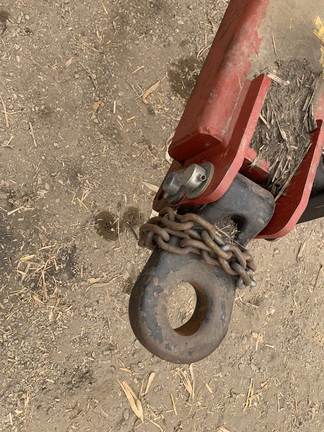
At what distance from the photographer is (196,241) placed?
1403 millimetres

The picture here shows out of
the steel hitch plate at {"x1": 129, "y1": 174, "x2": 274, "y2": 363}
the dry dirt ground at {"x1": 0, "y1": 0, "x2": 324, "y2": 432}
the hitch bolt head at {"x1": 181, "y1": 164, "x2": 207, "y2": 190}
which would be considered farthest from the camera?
the dry dirt ground at {"x1": 0, "y1": 0, "x2": 324, "y2": 432}

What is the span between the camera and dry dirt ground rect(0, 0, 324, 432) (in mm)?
2586

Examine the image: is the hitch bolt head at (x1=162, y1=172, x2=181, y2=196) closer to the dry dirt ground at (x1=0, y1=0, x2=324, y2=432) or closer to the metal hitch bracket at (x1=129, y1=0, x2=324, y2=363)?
the metal hitch bracket at (x1=129, y1=0, x2=324, y2=363)

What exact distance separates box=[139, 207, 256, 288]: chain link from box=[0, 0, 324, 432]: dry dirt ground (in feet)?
4.34

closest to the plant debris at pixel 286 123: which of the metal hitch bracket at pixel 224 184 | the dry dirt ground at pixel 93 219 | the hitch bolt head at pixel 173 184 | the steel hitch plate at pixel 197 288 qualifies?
the metal hitch bracket at pixel 224 184

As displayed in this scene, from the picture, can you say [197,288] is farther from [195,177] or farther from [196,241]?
[195,177]

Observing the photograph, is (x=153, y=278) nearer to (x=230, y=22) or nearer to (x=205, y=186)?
(x=205, y=186)

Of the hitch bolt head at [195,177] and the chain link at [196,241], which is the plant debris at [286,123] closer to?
the hitch bolt head at [195,177]

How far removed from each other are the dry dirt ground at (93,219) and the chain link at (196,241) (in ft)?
4.34

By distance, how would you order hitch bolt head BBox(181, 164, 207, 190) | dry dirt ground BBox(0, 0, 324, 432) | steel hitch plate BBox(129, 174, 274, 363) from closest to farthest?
steel hitch plate BBox(129, 174, 274, 363) < hitch bolt head BBox(181, 164, 207, 190) < dry dirt ground BBox(0, 0, 324, 432)

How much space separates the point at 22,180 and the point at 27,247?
1.21 ft

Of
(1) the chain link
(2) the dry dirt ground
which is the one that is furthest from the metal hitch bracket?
(2) the dry dirt ground

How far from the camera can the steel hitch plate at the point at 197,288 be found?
1383 millimetres

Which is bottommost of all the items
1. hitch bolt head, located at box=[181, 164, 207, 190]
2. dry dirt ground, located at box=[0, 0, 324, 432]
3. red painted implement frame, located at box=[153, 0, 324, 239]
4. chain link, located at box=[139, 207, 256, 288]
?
dry dirt ground, located at box=[0, 0, 324, 432]
